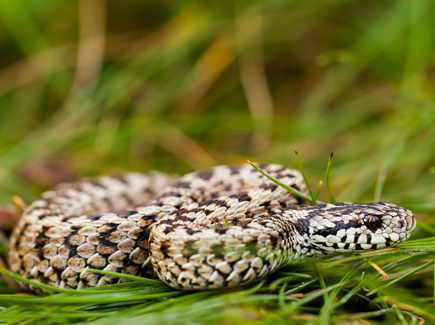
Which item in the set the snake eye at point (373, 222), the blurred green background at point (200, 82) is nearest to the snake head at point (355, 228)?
the snake eye at point (373, 222)

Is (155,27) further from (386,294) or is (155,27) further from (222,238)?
(386,294)

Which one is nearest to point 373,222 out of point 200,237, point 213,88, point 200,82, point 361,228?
point 361,228

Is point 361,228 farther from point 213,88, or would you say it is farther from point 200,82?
point 213,88

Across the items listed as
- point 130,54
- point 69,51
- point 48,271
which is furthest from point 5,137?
point 48,271

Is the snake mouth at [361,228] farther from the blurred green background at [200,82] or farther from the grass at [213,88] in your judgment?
the blurred green background at [200,82]

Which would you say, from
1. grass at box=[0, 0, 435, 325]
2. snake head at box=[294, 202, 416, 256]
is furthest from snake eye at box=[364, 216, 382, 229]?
grass at box=[0, 0, 435, 325]

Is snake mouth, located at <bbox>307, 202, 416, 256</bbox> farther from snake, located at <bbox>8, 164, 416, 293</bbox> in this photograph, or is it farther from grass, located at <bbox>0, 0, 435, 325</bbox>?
grass, located at <bbox>0, 0, 435, 325</bbox>
